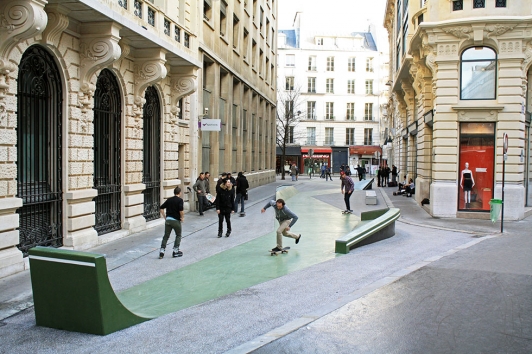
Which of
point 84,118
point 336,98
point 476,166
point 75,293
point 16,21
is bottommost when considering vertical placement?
point 75,293

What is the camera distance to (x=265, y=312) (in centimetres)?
722

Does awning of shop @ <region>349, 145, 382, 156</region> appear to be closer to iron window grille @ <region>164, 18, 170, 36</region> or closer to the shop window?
the shop window

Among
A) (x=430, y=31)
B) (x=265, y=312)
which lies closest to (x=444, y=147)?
(x=430, y=31)

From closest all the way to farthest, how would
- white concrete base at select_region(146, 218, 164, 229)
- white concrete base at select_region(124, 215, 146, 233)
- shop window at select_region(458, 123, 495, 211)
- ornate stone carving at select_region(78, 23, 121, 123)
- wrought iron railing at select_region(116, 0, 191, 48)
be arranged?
ornate stone carving at select_region(78, 23, 121, 123) → wrought iron railing at select_region(116, 0, 191, 48) → white concrete base at select_region(124, 215, 146, 233) → white concrete base at select_region(146, 218, 164, 229) → shop window at select_region(458, 123, 495, 211)

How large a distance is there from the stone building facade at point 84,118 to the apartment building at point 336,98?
157 ft

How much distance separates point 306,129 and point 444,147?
46.1 meters

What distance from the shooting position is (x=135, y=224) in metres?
14.8

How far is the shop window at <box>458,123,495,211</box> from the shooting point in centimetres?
1873

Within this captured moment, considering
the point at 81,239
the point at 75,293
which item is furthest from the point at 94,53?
the point at 75,293

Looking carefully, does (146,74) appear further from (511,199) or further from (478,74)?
(511,199)

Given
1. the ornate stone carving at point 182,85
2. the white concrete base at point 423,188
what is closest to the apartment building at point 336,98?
the white concrete base at point 423,188

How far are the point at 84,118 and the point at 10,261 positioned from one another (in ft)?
13.2

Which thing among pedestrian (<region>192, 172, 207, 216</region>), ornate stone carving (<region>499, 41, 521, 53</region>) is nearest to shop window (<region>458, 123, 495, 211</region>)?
ornate stone carving (<region>499, 41, 521, 53</region>)

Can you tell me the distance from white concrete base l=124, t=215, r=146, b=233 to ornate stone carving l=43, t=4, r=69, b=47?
5533 millimetres
